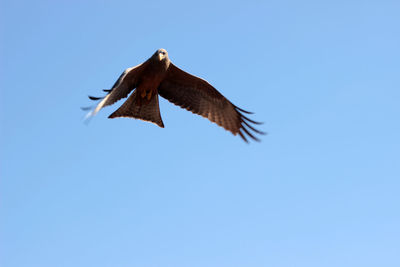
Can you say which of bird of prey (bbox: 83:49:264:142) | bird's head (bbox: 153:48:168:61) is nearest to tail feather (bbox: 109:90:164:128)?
bird of prey (bbox: 83:49:264:142)

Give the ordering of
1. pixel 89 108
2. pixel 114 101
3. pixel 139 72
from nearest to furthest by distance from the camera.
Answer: pixel 89 108
pixel 114 101
pixel 139 72

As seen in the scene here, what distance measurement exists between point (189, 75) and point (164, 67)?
69cm

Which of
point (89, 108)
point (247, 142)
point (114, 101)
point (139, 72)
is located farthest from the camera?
point (247, 142)

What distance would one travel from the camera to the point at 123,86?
29.8 ft

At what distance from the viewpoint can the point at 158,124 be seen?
9.70 m

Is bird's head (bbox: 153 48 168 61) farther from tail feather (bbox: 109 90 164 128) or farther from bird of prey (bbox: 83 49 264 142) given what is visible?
tail feather (bbox: 109 90 164 128)

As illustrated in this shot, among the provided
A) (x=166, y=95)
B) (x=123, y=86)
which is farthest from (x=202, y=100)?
(x=123, y=86)

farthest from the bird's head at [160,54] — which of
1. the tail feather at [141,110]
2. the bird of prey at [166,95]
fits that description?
the tail feather at [141,110]

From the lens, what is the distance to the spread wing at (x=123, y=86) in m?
8.12

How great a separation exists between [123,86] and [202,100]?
187 centimetres

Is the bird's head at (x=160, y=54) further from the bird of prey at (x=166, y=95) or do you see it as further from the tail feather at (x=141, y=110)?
the tail feather at (x=141, y=110)

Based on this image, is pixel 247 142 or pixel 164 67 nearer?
pixel 164 67

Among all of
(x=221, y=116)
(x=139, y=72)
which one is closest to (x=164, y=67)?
(x=139, y=72)

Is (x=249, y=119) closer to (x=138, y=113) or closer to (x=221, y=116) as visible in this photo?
(x=221, y=116)
